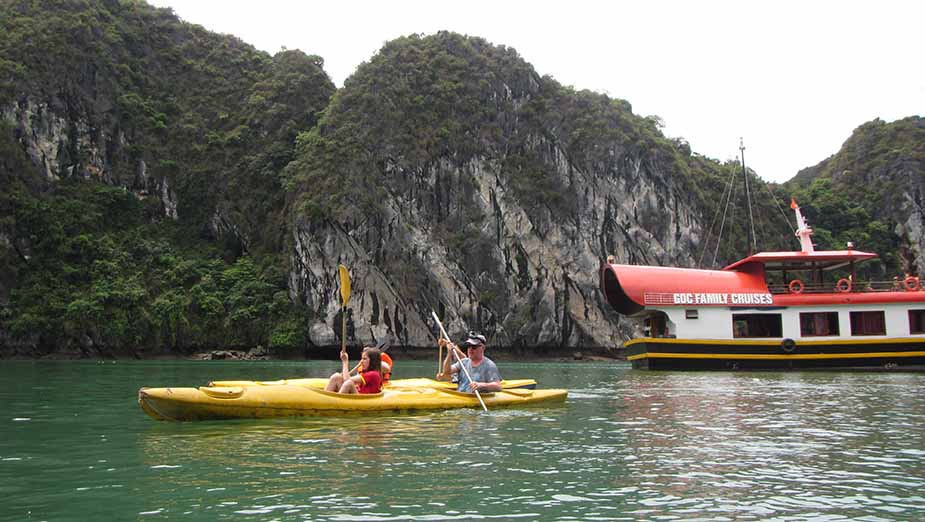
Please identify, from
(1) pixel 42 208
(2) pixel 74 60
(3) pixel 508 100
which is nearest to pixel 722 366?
(3) pixel 508 100

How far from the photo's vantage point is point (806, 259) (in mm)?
26828

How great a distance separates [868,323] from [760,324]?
11.4 feet

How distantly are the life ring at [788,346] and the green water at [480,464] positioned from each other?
41.4 ft

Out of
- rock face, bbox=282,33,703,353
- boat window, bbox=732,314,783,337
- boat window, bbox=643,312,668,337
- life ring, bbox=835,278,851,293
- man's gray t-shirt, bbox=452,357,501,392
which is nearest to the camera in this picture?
man's gray t-shirt, bbox=452,357,501,392

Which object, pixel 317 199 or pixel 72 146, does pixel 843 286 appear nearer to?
pixel 317 199

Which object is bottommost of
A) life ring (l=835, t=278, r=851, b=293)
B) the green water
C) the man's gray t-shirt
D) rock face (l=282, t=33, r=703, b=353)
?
the green water

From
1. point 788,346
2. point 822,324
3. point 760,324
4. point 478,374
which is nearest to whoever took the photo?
point 478,374

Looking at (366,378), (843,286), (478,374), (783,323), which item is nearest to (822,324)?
(783,323)

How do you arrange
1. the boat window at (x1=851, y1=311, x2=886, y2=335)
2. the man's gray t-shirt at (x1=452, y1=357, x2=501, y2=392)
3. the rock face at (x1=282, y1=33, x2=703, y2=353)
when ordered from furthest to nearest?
the rock face at (x1=282, y1=33, x2=703, y2=353), the boat window at (x1=851, y1=311, x2=886, y2=335), the man's gray t-shirt at (x1=452, y1=357, x2=501, y2=392)

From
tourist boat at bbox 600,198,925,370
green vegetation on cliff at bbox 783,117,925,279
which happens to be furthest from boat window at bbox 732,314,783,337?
green vegetation on cliff at bbox 783,117,925,279

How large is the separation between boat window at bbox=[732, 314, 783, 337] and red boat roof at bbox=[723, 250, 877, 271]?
1.93 metres

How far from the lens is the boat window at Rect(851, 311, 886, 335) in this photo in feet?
86.8

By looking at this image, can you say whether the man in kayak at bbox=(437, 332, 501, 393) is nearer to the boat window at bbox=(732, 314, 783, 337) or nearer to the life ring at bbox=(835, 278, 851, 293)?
the boat window at bbox=(732, 314, 783, 337)

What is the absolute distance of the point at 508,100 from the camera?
196ft
